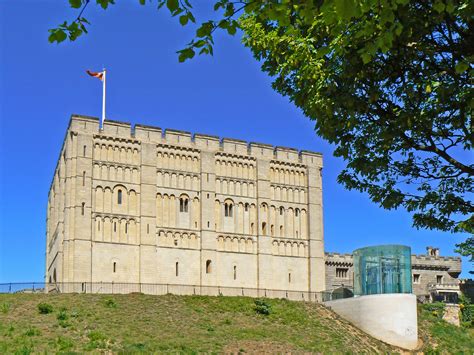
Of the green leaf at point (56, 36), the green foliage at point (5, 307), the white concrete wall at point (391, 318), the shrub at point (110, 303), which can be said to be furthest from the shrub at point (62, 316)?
the green leaf at point (56, 36)

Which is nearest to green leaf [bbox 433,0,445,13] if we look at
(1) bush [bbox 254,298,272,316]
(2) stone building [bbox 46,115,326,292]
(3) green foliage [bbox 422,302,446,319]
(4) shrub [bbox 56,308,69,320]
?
(4) shrub [bbox 56,308,69,320]

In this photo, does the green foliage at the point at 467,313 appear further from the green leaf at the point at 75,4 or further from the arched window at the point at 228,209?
the green leaf at the point at 75,4

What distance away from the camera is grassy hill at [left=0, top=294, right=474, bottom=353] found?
34.8 m

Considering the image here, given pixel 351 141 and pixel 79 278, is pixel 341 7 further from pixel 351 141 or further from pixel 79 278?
pixel 79 278

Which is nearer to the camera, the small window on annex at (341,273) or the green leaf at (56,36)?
the green leaf at (56,36)

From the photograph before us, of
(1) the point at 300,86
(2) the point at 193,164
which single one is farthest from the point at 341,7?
(2) the point at 193,164

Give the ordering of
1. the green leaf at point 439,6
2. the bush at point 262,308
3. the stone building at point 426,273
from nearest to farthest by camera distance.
Answer: the green leaf at point 439,6
the bush at point 262,308
the stone building at point 426,273

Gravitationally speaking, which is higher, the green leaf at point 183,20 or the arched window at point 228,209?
the arched window at point 228,209

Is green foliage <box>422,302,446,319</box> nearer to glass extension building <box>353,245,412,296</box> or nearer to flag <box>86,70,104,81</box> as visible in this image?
glass extension building <box>353,245,412,296</box>

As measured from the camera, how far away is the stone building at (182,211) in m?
52.3

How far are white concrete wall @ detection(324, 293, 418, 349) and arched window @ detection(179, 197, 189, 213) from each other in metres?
17.5

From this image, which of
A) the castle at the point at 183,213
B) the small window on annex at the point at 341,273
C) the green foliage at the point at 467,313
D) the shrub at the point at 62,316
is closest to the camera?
the shrub at the point at 62,316

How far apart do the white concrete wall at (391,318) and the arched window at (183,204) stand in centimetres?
1745

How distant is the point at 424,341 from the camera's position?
43.5 m
